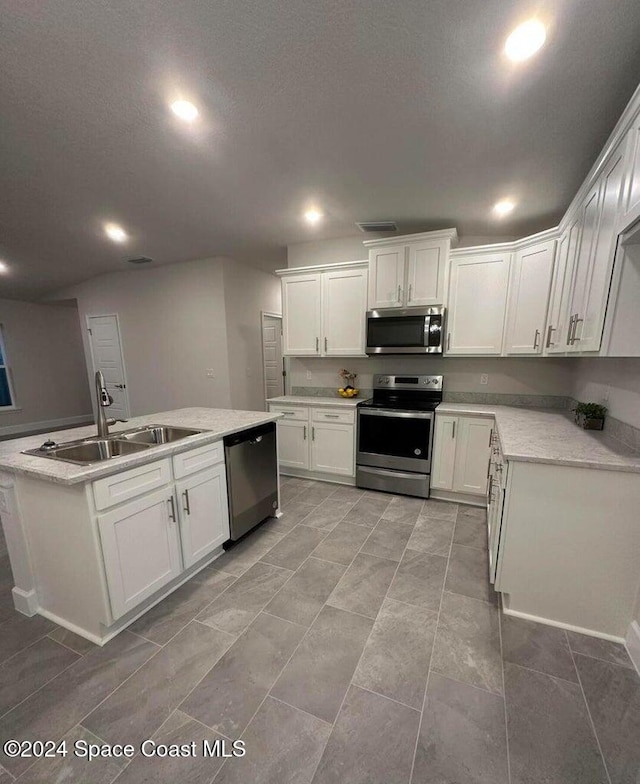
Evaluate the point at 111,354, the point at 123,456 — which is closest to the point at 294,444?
the point at 123,456

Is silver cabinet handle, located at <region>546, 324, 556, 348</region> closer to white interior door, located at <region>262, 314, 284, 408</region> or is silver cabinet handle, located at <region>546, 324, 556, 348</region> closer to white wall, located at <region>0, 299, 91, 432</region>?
white interior door, located at <region>262, 314, 284, 408</region>

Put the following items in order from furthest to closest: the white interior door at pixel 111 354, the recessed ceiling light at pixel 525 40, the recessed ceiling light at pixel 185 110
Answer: the white interior door at pixel 111 354 < the recessed ceiling light at pixel 185 110 < the recessed ceiling light at pixel 525 40

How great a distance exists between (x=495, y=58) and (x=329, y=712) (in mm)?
2894

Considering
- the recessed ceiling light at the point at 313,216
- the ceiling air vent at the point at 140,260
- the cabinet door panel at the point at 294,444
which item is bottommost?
the cabinet door panel at the point at 294,444

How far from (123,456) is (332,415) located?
2.15 m

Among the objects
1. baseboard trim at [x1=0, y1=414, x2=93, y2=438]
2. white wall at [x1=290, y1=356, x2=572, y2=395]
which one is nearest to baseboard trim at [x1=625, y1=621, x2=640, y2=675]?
white wall at [x1=290, y1=356, x2=572, y2=395]

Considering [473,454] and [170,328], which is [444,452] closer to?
[473,454]

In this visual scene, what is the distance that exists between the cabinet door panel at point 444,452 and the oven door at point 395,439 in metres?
0.06

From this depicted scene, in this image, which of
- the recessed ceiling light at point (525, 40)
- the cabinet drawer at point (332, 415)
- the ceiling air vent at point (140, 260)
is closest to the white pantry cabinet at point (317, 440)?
the cabinet drawer at point (332, 415)

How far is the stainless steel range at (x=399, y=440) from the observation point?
3.08 m

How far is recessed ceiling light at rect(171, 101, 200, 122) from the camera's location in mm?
1737

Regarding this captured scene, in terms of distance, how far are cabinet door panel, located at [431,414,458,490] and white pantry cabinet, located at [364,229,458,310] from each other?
116 cm

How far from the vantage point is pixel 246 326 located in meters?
5.18

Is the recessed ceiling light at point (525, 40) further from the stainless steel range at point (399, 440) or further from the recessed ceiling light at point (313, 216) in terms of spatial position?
the stainless steel range at point (399, 440)
